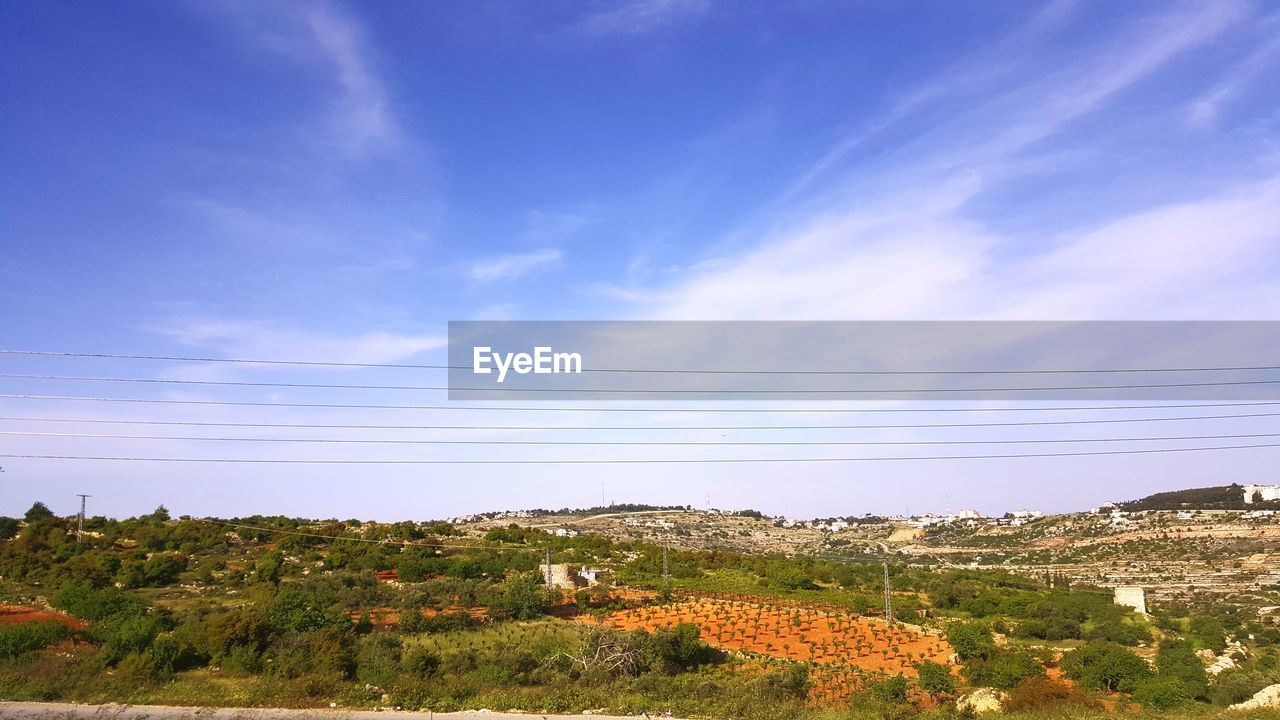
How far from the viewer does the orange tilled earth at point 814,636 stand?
29906 millimetres

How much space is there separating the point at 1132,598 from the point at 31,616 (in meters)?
59.8

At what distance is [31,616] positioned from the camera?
3388 centimetres

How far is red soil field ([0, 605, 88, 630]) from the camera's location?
3102 cm

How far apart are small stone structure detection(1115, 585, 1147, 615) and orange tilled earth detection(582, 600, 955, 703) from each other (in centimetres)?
1641

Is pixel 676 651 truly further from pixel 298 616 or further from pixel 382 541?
pixel 382 541

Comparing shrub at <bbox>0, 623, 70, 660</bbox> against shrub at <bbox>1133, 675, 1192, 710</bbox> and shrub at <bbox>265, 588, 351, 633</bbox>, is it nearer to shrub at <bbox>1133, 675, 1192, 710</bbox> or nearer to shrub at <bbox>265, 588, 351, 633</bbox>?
shrub at <bbox>265, 588, 351, 633</bbox>

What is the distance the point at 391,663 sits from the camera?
24.0 metres

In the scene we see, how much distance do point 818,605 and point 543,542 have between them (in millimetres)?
36935

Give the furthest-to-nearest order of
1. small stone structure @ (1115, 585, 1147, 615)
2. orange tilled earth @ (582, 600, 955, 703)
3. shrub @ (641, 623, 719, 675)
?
small stone structure @ (1115, 585, 1147, 615)
orange tilled earth @ (582, 600, 955, 703)
shrub @ (641, 623, 719, 675)

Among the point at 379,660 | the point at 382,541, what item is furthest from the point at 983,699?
the point at 382,541

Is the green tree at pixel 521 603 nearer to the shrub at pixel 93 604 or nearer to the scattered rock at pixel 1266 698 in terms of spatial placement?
the shrub at pixel 93 604

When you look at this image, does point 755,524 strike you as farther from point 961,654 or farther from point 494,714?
point 494,714

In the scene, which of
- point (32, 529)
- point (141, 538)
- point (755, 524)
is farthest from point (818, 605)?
point (755, 524)

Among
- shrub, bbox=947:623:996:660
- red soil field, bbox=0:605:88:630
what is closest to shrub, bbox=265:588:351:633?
red soil field, bbox=0:605:88:630
